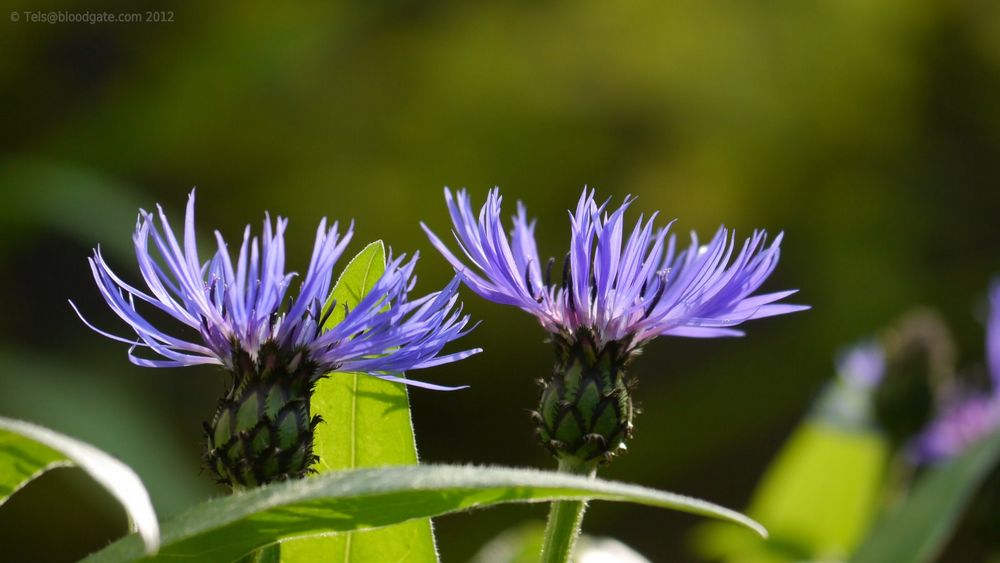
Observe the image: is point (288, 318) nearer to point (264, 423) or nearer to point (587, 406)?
point (264, 423)

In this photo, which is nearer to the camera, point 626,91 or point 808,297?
point 626,91

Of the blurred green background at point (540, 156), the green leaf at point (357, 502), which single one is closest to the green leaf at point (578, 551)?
the green leaf at point (357, 502)

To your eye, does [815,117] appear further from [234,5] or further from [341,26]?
[234,5]

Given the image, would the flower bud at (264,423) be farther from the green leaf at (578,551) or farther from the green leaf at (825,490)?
the green leaf at (825,490)

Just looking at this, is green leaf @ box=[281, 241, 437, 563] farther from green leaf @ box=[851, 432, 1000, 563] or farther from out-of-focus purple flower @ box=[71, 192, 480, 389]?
green leaf @ box=[851, 432, 1000, 563]

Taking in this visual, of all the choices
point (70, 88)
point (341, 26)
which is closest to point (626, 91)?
point (341, 26)

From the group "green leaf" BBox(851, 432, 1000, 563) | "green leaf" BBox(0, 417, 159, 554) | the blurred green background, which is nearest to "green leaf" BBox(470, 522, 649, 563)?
"green leaf" BBox(851, 432, 1000, 563)
